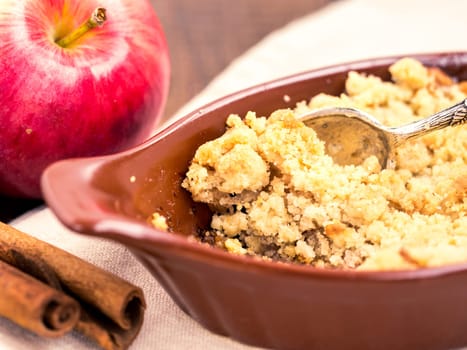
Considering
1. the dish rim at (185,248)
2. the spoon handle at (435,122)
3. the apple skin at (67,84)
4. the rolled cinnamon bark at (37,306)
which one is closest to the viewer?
the dish rim at (185,248)

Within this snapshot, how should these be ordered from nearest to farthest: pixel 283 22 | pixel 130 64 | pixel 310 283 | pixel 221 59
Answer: pixel 310 283 < pixel 130 64 < pixel 221 59 < pixel 283 22

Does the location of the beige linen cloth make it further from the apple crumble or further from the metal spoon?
the metal spoon

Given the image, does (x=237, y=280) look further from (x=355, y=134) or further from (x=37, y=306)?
(x=355, y=134)

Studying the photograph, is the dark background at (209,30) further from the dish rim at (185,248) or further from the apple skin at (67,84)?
the dish rim at (185,248)

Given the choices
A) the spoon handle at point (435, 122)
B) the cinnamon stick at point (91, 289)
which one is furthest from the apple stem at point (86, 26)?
the spoon handle at point (435, 122)

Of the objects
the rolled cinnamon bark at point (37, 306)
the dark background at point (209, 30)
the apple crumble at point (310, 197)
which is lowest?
the dark background at point (209, 30)

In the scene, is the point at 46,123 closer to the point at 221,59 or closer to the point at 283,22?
the point at 221,59

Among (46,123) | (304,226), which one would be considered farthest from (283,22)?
(304,226)
